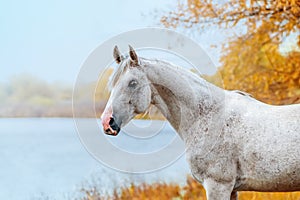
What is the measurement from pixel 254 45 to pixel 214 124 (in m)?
1.30

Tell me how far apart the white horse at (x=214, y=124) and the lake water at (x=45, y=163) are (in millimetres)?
1018

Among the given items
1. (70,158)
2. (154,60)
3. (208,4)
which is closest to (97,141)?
(154,60)

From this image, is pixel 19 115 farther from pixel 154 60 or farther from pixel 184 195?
pixel 154 60

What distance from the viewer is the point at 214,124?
3.72 ft

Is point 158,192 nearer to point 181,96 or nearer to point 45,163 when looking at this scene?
point 45,163

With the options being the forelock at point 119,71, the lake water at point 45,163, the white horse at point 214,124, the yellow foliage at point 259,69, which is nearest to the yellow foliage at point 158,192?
the lake water at point 45,163

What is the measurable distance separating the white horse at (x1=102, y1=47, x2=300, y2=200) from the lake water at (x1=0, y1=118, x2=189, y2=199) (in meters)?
1.02

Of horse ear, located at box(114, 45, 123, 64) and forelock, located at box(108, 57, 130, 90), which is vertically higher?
horse ear, located at box(114, 45, 123, 64)

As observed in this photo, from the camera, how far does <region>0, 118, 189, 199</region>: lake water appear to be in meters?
2.10

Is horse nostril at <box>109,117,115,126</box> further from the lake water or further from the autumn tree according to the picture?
the autumn tree

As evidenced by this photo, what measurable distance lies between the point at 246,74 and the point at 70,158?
1077 millimetres

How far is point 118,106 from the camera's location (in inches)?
42.3

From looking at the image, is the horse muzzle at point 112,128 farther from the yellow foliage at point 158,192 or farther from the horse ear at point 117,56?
the yellow foliage at point 158,192

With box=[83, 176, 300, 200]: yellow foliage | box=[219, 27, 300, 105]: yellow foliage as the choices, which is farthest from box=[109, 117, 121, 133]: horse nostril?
box=[219, 27, 300, 105]: yellow foliage
